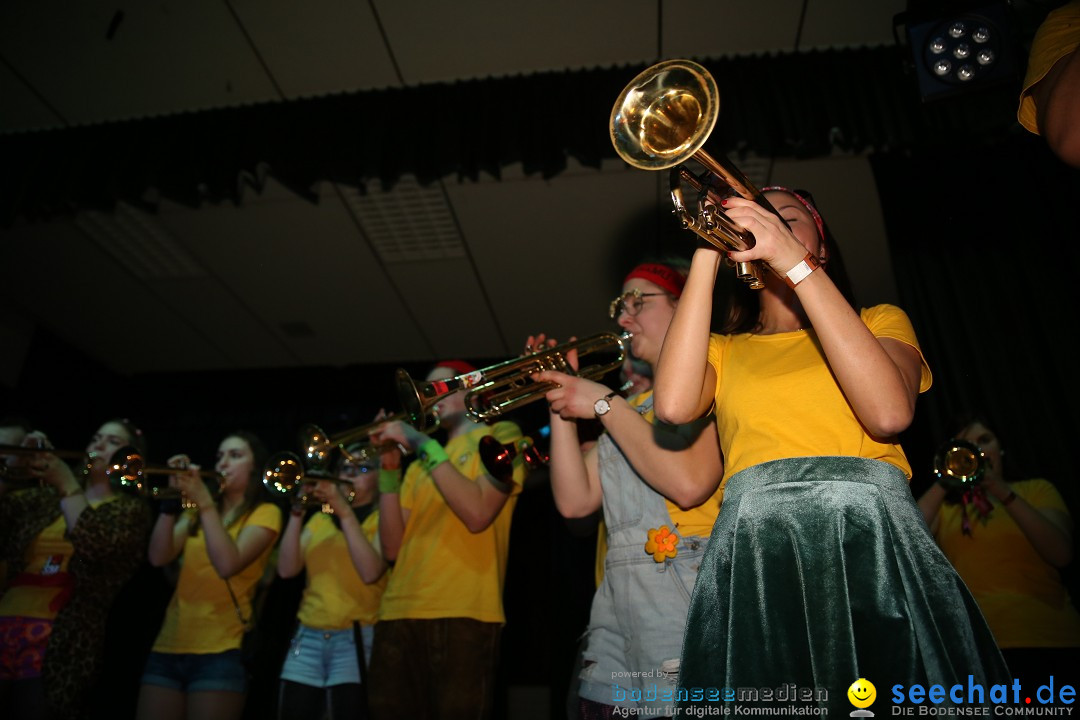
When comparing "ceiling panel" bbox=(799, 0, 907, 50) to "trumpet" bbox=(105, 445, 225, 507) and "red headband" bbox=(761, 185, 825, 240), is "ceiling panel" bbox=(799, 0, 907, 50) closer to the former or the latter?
"red headband" bbox=(761, 185, 825, 240)

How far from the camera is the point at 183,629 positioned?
362 centimetres

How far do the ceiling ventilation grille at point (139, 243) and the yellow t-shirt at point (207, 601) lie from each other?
233 centimetres

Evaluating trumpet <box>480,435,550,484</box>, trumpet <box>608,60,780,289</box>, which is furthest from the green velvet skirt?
trumpet <box>480,435,550,484</box>

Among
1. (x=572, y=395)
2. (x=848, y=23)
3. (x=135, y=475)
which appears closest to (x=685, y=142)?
(x=572, y=395)

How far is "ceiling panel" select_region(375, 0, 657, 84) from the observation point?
379cm

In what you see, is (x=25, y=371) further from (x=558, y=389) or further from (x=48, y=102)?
(x=558, y=389)

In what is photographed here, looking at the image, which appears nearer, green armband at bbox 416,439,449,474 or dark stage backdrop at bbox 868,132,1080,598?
green armband at bbox 416,439,449,474

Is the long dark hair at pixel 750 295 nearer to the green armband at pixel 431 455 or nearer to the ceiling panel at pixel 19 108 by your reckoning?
the green armband at pixel 431 455

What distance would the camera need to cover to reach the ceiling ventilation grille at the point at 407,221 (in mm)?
4773

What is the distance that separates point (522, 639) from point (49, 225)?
4588 mm

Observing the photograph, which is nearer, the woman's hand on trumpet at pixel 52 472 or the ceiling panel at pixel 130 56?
the ceiling panel at pixel 130 56

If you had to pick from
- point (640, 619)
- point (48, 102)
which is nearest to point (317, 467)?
point (640, 619)

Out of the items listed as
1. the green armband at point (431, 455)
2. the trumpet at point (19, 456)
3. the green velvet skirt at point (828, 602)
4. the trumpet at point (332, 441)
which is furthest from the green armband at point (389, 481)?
the green velvet skirt at point (828, 602)

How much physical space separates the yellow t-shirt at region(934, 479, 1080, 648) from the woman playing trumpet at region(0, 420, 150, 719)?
166 inches
